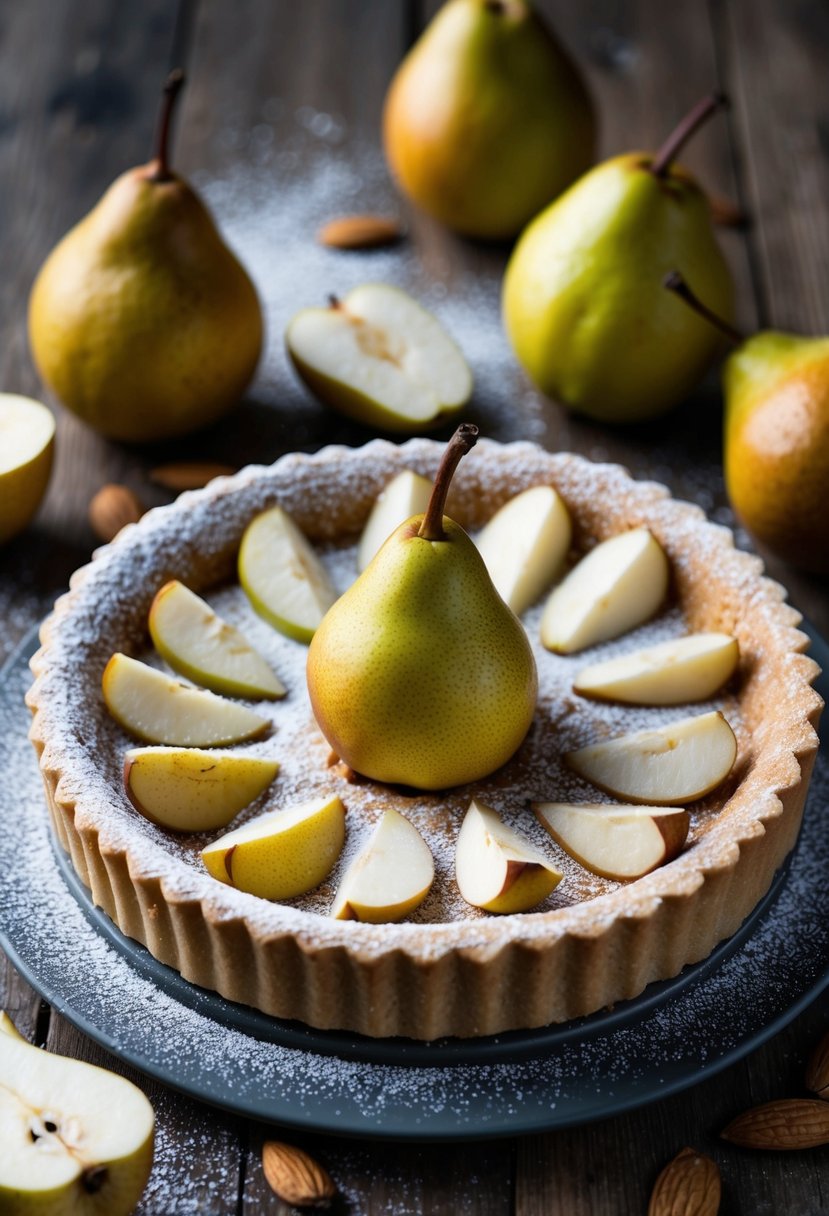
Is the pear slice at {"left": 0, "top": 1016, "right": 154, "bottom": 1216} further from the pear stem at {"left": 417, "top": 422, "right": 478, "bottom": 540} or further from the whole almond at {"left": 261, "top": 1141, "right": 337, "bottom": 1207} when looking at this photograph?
the pear stem at {"left": 417, "top": 422, "right": 478, "bottom": 540}

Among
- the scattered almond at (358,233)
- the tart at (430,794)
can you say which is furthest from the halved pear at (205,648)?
the scattered almond at (358,233)

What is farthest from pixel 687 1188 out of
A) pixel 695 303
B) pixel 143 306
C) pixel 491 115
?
pixel 491 115

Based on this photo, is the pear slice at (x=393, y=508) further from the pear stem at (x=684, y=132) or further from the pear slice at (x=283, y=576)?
the pear stem at (x=684, y=132)

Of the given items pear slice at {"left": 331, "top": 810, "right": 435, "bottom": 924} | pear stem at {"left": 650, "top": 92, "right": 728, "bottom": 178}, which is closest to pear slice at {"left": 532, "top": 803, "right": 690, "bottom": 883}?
pear slice at {"left": 331, "top": 810, "right": 435, "bottom": 924}

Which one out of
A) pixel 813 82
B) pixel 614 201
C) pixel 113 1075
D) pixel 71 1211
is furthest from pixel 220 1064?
pixel 813 82

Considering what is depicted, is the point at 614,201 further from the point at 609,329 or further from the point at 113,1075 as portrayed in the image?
the point at 113,1075

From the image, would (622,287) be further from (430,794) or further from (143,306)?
(430,794)
